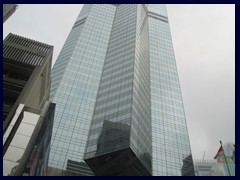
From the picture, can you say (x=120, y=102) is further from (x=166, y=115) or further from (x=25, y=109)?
(x=25, y=109)

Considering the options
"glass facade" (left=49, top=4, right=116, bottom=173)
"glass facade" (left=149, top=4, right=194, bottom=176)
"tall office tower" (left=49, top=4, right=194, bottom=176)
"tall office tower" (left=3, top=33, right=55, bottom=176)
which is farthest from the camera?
"glass facade" (left=49, top=4, right=116, bottom=173)

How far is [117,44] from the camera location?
12825cm

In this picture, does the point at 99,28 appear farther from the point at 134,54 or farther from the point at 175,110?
the point at 175,110

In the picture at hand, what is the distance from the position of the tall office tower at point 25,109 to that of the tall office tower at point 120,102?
24.9 meters

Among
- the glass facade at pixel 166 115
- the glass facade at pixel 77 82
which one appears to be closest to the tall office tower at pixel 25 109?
the glass facade at pixel 77 82

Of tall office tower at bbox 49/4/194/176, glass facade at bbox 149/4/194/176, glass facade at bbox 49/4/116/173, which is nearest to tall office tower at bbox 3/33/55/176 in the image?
tall office tower at bbox 49/4/194/176

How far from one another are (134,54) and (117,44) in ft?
62.3

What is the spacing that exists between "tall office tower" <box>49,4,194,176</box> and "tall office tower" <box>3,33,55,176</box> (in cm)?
2492

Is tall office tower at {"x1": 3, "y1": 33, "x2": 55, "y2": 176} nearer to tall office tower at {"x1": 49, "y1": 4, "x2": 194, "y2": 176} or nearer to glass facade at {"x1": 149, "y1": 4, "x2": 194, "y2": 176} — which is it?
tall office tower at {"x1": 49, "y1": 4, "x2": 194, "y2": 176}

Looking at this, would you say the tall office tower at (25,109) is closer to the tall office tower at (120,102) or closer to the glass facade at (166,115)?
the tall office tower at (120,102)

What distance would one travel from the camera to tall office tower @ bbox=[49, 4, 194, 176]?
253 ft

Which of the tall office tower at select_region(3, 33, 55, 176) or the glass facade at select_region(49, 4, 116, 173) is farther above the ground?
the glass facade at select_region(49, 4, 116, 173)

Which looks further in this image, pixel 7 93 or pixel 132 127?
pixel 132 127

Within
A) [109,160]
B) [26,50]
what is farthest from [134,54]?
[26,50]
